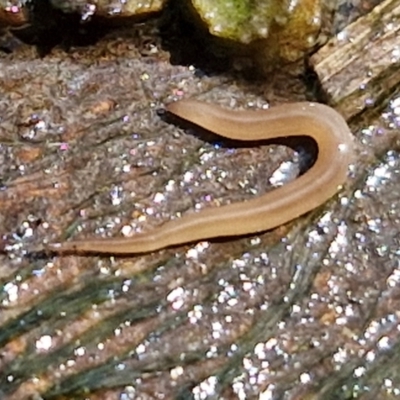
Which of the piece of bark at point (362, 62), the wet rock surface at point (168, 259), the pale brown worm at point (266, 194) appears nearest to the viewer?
the wet rock surface at point (168, 259)

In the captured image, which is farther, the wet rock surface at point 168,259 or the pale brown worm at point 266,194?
the pale brown worm at point 266,194

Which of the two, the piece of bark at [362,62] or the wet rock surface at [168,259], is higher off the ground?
the piece of bark at [362,62]

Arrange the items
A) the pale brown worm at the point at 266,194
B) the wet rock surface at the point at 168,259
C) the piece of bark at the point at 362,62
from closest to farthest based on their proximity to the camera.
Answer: the wet rock surface at the point at 168,259 < the pale brown worm at the point at 266,194 < the piece of bark at the point at 362,62

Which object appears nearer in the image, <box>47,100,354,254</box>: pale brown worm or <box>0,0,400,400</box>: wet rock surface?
<box>0,0,400,400</box>: wet rock surface

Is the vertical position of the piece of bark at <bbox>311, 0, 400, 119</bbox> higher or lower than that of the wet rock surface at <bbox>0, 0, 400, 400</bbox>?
higher

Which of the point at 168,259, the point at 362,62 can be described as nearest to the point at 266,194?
the point at 168,259

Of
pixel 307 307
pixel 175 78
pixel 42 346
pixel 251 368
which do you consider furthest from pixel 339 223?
pixel 42 346
